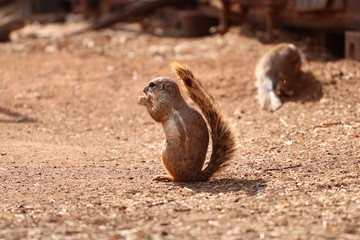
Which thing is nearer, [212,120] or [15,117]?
[212,120]

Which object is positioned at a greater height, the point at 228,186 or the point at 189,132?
the point at 189,132

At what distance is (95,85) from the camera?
35.0ft

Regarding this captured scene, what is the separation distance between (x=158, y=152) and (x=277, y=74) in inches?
117

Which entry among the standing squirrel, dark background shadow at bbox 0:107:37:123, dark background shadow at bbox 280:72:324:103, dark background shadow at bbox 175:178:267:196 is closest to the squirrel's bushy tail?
the standing squirrel

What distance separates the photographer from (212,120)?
5.39 meters

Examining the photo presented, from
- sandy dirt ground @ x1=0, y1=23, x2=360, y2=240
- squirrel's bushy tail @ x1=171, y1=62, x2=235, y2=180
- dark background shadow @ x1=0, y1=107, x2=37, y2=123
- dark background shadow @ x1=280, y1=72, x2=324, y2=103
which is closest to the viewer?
sandy dirt ground @ x1=0, y1=23, x2=360, y2=240

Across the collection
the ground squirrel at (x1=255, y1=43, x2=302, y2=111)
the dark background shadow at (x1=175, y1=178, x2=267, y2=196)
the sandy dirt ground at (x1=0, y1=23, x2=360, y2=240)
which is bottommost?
the dark background shadow at (x1=175, y1=178, x2=267, y2=196)

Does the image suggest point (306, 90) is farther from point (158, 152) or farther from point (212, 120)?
point (212, 120)

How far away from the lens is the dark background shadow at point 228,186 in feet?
16.7

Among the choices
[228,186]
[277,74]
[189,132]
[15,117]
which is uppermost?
[277,74]

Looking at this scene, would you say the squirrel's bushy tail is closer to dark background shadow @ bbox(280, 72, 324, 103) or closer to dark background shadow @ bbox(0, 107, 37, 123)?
dark background shadow @ bbox(280, 72, 324, 103)

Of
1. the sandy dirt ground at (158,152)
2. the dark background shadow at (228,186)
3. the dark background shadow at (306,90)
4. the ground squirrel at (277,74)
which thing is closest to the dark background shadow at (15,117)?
the sandy dirt ground at (158,152)

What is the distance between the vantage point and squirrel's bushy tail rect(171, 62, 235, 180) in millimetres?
5316

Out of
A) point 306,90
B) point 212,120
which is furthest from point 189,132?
point 306,90
